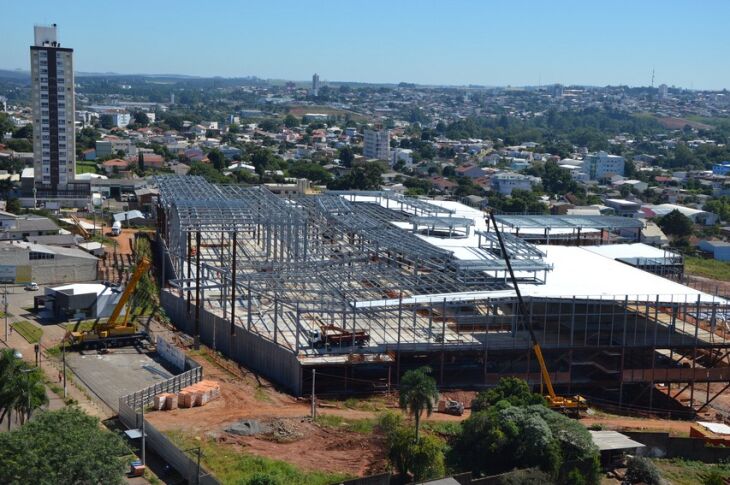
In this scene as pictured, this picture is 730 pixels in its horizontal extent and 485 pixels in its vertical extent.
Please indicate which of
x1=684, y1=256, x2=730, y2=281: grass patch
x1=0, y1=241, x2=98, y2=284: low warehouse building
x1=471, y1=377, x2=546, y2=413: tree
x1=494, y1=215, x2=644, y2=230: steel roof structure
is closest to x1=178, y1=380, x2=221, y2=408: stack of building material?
x1=471, y1=377, x2=546, y2=413: tree

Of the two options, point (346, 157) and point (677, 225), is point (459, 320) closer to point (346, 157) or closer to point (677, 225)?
point (677, 225)

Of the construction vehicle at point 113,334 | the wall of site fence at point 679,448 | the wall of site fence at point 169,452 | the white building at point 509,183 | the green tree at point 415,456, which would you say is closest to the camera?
the wall of site fence at point 169,452

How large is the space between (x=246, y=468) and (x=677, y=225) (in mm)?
38450

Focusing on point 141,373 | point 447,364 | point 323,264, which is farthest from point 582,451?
point 323,264

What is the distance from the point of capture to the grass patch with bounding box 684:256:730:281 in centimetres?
3969

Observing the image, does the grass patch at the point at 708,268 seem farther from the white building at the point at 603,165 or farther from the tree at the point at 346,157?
the white building at the point at 603,165

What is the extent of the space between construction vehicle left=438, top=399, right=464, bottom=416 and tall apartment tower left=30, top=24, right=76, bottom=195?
32.6 m

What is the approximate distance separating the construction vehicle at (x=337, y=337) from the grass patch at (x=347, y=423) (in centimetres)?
293

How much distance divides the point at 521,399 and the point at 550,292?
19.6 feet

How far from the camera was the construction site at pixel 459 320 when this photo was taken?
71.1 feet

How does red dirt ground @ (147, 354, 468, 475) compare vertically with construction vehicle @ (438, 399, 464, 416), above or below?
above

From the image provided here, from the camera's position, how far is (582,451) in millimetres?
15922

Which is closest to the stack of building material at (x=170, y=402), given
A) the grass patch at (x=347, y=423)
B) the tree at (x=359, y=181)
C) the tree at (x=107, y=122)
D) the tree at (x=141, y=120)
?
the grass patch at (x=347, y=423)

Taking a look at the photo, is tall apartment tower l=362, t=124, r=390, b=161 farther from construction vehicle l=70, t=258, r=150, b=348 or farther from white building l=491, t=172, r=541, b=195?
construction vehicle l=70, t=258, r=150, b=348
